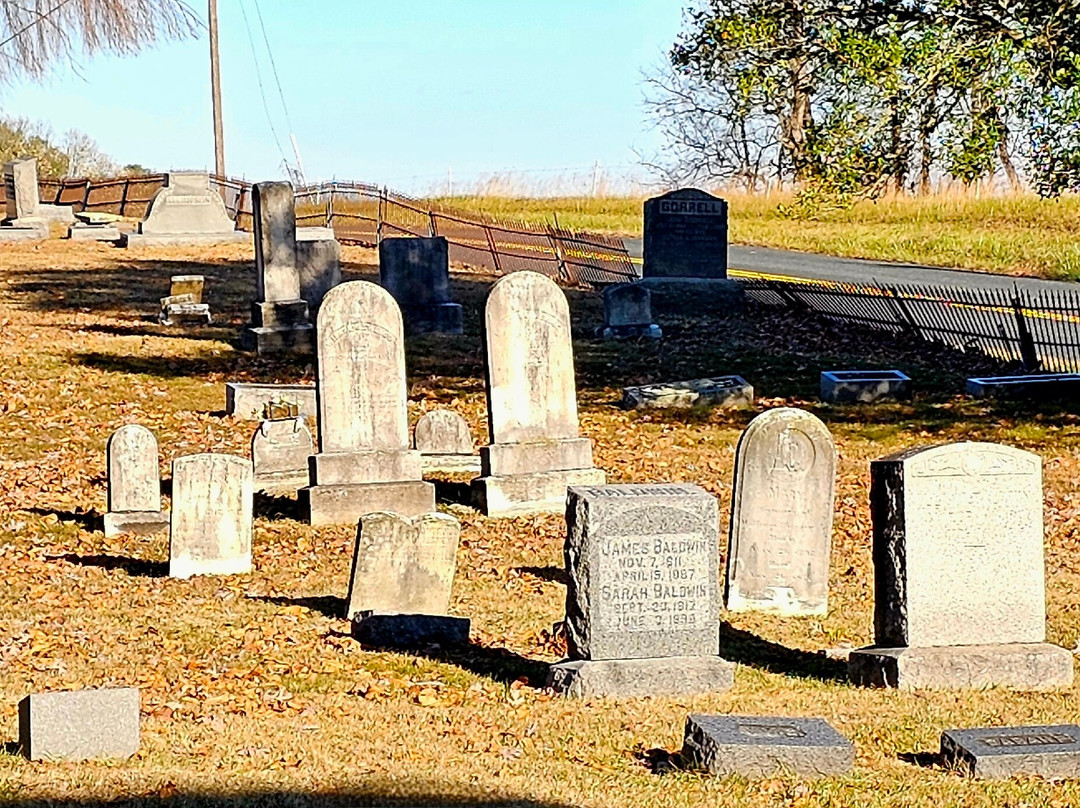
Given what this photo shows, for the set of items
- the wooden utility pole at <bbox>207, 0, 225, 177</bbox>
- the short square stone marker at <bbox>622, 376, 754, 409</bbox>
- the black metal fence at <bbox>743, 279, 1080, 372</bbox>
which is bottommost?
the short square stone marker at <bbox>622, 376, 754, 409</bbox>

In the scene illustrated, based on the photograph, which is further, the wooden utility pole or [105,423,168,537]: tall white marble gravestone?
the wooden utility pole

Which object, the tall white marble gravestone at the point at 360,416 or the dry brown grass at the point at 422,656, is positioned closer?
the dry brown grass at the point at 422,656

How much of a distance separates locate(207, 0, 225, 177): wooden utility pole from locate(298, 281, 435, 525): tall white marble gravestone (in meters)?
35.0

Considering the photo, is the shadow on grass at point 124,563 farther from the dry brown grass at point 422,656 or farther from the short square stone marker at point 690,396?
the short square stone marker at point 690,396

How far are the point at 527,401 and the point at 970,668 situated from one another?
18.7 feet

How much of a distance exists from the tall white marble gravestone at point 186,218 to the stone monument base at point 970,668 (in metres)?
30.9

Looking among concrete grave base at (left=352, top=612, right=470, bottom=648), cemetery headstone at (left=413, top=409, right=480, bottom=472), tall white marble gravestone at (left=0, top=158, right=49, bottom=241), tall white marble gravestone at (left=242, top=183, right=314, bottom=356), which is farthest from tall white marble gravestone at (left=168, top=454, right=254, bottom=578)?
tall white marble gravestone at (left=0, top=158, right=49, bottom=241)

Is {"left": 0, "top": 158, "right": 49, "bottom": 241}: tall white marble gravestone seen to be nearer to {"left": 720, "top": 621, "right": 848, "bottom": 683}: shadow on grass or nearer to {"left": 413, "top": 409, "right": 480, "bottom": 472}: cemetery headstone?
{"left": 413, "top": 409, "right": 480, "bottom": 472}: cemetery headstone

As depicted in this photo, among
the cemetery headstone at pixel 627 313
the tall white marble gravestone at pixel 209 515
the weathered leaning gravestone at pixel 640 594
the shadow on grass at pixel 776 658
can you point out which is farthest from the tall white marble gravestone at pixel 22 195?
the weathered leaning gravestone at pixel 640 594

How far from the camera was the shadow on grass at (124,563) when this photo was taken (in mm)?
11156

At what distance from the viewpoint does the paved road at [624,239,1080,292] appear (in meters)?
29.3

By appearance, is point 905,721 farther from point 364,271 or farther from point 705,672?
point 364,271

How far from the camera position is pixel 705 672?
803 centimetres

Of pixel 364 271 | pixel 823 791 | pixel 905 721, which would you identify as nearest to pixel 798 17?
pixel 905 721
